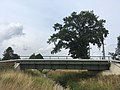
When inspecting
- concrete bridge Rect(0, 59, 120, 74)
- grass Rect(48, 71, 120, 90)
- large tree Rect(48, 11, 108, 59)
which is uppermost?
large tree Rect(48, 11, 108, 59)

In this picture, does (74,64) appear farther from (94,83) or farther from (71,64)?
(94,83)

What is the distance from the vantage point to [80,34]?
10444cm

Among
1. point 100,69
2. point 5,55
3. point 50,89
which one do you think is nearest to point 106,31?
point 100,69

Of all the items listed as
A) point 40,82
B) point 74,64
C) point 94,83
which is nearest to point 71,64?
point 74,64

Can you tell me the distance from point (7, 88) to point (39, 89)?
2496 millimetres

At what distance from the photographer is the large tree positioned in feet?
333

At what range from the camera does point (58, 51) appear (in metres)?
102

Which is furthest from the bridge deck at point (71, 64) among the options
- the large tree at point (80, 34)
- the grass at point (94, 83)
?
the large tree at point (80, 34)

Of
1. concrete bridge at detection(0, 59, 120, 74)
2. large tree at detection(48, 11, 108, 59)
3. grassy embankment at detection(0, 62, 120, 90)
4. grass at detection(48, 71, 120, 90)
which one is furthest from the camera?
large tree at detection(48, 11, 108, 59)

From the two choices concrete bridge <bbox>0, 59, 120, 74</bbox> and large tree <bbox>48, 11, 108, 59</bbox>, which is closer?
concrete bridge <bbox>0, 59, 120, 74</bbox>

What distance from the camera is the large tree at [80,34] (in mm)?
101375

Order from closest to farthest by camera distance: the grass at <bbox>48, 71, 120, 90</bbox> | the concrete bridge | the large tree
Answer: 1. the grass at <bbox>48, 71, 120, 90</bbox>
2. the concrete bridge
3. the large tree

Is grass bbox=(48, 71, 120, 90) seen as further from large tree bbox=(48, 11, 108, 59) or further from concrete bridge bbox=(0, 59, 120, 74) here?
large tree bbox=(48, 11, 108, 59)

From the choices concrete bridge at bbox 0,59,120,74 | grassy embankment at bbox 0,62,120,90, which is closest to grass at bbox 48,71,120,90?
grassy embankment at bbox 0,62,120,90
